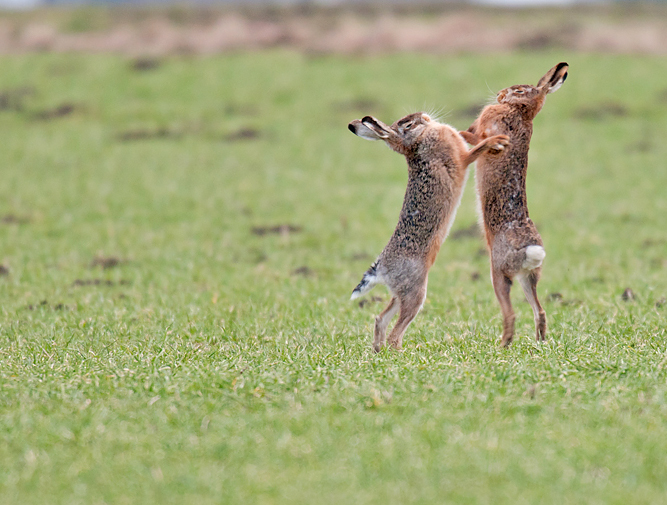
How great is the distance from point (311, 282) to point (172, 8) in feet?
93.9

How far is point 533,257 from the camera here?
657 centimetres

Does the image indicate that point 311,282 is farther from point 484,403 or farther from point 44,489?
point 44,489

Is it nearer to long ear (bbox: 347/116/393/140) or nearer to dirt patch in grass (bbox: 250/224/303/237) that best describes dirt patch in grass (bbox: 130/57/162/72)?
dirt patch in grass (bbox: 250/224/303/237)

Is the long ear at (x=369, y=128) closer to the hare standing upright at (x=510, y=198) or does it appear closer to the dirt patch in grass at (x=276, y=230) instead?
the hare standing upright at (x=510, y=198)

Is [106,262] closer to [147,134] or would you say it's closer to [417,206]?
[417,206]

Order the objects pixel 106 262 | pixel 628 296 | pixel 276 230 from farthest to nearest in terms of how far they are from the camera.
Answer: pixel 276 230
pixel 106 262
pixel 628 296

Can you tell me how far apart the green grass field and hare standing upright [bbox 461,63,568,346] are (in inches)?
19.7

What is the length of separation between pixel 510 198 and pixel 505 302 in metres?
0.89

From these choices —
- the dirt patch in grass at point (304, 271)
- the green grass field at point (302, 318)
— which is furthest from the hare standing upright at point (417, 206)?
the dirt patch in grass at point (304, 271)

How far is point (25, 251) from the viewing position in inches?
491

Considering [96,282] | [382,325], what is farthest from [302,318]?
[96,282]

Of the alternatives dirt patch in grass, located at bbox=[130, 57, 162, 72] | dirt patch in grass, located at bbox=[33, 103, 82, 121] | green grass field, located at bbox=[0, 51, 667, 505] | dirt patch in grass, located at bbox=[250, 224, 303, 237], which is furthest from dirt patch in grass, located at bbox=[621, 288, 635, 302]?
dirt patch in grass, located at bbox=[130, 57, 162, 72]

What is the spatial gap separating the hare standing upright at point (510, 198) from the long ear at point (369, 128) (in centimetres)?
87

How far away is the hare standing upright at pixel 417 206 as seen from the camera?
22.1ft
